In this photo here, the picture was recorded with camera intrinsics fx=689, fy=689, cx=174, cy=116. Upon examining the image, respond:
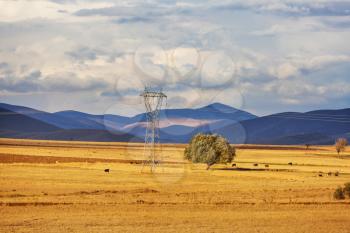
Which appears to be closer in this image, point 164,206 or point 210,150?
point 164,206

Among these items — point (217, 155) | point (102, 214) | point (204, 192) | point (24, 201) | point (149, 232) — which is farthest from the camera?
point (217, 155)

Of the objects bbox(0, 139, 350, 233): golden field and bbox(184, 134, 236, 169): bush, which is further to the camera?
bbox(184, 134, 236, 169): bush

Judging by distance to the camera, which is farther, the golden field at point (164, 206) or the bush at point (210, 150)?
the bush at point (210, 150)

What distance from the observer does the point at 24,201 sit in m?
46.4

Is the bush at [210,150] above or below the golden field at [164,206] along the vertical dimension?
above

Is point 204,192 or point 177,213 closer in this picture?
point 177,213

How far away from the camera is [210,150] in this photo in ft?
333

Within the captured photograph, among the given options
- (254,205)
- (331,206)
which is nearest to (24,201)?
(254,205)

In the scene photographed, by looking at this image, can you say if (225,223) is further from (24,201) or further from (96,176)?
(96,176)

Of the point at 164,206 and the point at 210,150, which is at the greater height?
the point at 210,150

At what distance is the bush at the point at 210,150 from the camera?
334 feet

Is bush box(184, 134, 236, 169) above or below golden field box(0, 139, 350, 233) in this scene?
above

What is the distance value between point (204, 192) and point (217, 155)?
44731 millimetres

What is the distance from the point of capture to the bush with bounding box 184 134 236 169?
102m
